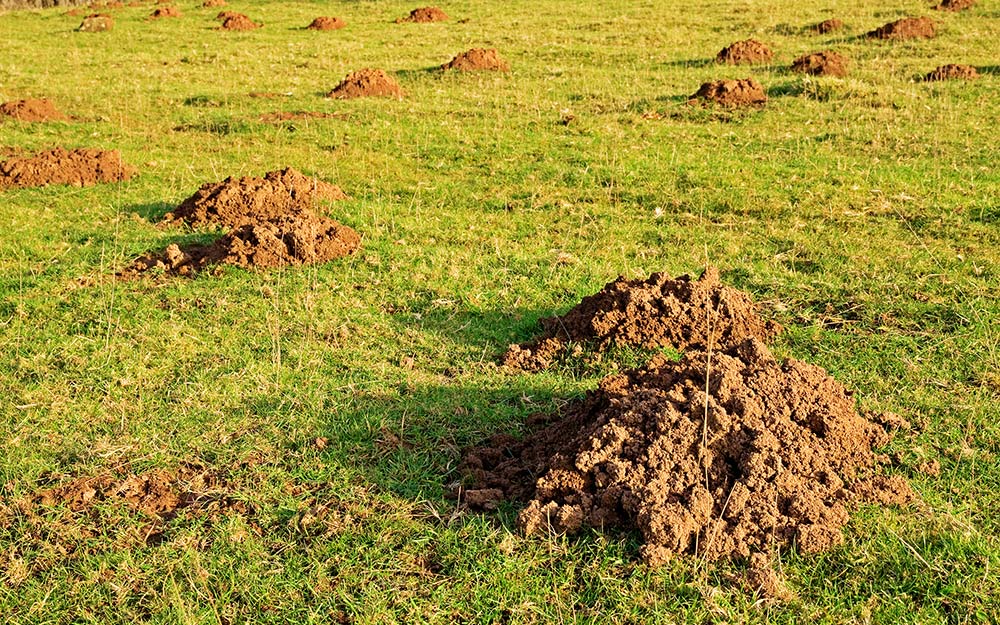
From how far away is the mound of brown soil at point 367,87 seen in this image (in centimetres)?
1498

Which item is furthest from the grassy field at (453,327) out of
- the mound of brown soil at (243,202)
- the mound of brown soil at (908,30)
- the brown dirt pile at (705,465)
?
the mound of brown soil at (908,30)

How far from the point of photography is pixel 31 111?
14211 mm

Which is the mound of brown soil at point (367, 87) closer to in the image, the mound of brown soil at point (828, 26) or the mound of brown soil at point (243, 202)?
the mound of brown soil at point (243, 202)

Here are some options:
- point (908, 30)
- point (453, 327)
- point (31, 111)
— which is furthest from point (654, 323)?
point (908, 30)

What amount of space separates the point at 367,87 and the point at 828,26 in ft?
34.2

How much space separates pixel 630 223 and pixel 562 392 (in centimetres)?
369

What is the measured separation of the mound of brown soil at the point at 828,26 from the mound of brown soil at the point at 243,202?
1403cm

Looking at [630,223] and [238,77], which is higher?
[238,77]

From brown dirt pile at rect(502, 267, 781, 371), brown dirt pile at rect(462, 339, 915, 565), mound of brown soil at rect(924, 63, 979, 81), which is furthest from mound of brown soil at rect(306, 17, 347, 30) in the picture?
brown dirt pile at rect(462, 339, 915, 565)

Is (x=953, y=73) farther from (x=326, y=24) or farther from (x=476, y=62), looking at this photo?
(x=326, y=24)

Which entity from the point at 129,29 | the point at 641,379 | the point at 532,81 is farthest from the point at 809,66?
the point at 129,29

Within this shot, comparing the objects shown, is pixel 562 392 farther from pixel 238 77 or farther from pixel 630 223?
pixel 238 77

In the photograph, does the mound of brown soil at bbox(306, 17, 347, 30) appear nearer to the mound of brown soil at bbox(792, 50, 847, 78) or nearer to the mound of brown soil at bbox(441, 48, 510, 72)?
the mound of brown soil at bbox(441, 48, 510, 72)

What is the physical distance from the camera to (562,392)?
17.4 feet
